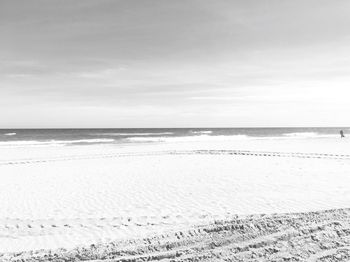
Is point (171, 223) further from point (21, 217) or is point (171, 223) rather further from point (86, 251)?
point (21, 217)

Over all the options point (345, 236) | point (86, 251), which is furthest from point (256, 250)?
point (86, 251)

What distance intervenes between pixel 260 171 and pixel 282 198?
489 centimetres

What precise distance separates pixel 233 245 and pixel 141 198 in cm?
418

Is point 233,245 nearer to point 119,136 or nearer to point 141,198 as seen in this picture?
point 141,198

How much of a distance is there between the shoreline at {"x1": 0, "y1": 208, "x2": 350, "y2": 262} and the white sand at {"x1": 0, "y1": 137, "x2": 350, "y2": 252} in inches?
18.1

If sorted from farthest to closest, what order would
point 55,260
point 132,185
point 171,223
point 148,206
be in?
point 132,185 < point 148,206 < point 171,223 < point 55,260

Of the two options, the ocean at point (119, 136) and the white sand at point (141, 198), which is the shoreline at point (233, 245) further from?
the ocean at point (119, 136)

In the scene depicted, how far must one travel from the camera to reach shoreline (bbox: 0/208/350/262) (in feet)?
16.7

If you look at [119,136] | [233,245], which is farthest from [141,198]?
[119,136]

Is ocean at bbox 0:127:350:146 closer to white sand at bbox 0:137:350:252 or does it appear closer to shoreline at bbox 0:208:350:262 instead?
white sand at bbox 0:137:350:252

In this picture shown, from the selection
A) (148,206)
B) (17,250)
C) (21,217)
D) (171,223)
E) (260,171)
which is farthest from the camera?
(260,171)

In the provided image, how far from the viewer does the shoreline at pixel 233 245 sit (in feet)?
16.7

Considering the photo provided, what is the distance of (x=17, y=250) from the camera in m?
5.55

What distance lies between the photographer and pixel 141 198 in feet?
30.4
